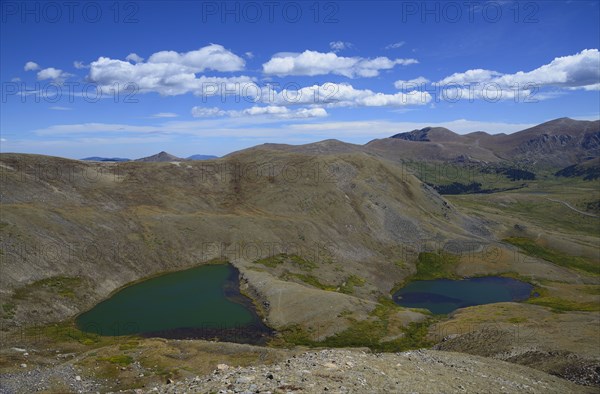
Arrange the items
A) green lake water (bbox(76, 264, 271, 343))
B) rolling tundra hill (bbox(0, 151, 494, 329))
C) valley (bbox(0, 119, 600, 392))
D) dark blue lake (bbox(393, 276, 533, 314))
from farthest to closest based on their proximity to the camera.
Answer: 1. dark blue lake (bbox(393, 276, 533, 314))
2. rolling tundra hill (bbox(0, 151, 494, 329))
3. green lake water (bbox(76, 264, 271, 343))
4. valley (bbox(0, 119, 600, 392))

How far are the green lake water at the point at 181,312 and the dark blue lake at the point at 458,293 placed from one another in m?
43.7

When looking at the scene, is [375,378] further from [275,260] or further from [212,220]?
[212,220]

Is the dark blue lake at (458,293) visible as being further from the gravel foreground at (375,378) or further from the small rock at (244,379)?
the small rock at (244,379)

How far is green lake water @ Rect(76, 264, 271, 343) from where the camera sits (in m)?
69.9

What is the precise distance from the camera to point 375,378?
29.0 m

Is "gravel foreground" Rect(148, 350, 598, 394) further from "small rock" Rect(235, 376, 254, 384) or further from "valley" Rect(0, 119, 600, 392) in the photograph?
"valley" Rect(0, 119, 600, 392)

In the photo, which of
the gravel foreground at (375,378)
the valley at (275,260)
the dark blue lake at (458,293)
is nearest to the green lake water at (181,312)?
the valley at (275,260)

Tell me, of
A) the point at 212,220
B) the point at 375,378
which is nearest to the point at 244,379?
the point at 375,378

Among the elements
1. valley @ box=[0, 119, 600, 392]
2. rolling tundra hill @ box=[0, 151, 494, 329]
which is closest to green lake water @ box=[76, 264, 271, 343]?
valley @ box=[0, 119, 600, 392]

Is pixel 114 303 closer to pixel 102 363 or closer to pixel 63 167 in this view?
pixel 102 363

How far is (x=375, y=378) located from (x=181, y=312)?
58.2 m

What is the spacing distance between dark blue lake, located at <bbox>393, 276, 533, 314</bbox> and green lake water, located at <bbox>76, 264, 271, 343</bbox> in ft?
143

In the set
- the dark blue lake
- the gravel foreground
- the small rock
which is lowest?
the dark blue lake

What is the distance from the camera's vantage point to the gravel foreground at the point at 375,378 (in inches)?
995
